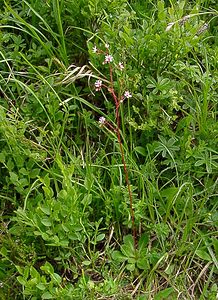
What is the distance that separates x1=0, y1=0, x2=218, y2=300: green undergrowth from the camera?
92.0 inches

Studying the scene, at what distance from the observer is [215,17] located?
3.04 metres

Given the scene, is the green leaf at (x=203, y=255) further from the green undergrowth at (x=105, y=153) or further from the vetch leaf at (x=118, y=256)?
the vetch leaf at (x=118, y=256)

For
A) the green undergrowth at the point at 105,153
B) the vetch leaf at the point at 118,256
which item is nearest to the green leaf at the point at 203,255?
the green undergrowth at the point at 105,153

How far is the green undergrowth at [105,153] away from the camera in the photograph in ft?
7.67

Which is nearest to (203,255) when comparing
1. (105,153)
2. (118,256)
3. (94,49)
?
(118,256)

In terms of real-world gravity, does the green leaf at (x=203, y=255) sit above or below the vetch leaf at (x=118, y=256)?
below

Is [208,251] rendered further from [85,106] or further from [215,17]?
[215,17]

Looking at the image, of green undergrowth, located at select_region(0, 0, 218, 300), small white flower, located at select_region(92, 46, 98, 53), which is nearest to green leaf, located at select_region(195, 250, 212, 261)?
green undergrowth, located at select_region(0, 0, 218, 300)

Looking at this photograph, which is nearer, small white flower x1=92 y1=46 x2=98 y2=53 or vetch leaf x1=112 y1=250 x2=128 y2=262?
vetch leaf x1=112 y1=250 x2=128 y2=262

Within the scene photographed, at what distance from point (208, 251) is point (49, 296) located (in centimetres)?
65

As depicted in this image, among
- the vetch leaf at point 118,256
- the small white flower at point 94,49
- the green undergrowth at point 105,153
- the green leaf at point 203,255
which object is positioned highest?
the small white flower at point 94,49

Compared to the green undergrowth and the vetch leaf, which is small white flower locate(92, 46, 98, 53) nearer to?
the green undergrowth

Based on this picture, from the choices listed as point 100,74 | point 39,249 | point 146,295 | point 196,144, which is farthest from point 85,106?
point 146,295

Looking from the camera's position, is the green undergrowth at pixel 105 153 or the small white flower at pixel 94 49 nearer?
the green undergrowth at pixel 105 153
